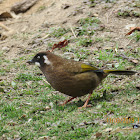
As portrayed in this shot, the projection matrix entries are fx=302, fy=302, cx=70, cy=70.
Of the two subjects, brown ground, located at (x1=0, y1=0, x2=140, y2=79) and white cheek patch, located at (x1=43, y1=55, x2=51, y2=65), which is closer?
white cheek patch, located at (x1=43, y1=55, x2=51, y2=65)

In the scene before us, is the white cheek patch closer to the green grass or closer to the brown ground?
the green grass

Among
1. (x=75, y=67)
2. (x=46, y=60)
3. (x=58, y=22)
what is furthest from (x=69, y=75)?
(x=58, y=22)

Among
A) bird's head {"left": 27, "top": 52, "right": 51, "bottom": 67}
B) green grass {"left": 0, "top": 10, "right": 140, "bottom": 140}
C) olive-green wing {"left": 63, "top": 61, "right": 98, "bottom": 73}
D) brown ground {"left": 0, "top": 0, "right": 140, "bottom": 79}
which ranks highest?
bird's head {"left": 27, "top": 52, "right": 51, "bottom": 67}

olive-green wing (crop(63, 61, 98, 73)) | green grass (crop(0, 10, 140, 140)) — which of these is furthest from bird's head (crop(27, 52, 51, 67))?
green grass (crop(0, 10, 140, 140))

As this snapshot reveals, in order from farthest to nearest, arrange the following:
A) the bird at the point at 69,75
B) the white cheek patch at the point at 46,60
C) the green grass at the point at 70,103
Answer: the white cheek patch at the point at 46,60 → the bird at the point at 69,75 → the green grass at the point at 70,103

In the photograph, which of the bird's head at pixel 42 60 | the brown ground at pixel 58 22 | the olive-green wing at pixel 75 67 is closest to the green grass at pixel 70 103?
the brown ground at pixel 58 22

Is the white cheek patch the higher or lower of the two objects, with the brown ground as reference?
higher

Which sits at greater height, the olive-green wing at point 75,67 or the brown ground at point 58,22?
the olive-green wing at point 75,67

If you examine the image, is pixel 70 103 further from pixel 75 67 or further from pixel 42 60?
pixel 42 60

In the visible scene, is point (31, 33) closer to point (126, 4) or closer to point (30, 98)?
point (126, 4)

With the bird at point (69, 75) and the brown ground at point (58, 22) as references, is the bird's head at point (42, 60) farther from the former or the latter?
the brown ground at point (58, 22)

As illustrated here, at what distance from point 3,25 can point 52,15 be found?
5.53ft

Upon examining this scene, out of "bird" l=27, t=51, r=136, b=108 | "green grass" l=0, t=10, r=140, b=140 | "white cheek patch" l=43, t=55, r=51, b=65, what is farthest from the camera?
"white cheek patch" l=43, t=55, r=51, b=65

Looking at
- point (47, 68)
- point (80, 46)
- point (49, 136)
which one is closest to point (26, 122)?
point (49, 136)
